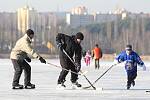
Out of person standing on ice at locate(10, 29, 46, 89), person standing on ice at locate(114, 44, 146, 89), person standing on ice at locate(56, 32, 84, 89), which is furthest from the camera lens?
person standing on ice at locate(114, 44, 146, 89)

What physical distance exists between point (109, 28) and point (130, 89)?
106 m

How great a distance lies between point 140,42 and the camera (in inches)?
3930

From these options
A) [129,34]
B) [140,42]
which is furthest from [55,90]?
[129,34]

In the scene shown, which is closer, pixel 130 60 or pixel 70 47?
pixel 70 47

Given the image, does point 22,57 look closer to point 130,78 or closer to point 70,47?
point 70,47

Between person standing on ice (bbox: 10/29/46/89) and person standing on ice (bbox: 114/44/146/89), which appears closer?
person standing on ice (bbox: 10/29/46/89)

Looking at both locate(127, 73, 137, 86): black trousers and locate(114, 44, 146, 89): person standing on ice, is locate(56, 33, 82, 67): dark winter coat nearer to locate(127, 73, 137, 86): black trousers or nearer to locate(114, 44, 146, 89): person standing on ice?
locate(114, 44, 146, 89): person standing on ice

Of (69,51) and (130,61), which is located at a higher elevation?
(69,51)

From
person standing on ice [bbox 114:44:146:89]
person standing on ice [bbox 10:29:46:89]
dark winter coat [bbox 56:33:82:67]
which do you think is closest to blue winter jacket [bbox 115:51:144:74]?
person standing on ice [bbox 114:44:146:89]

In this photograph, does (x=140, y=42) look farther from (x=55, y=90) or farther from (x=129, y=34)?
(x=55, y=90)

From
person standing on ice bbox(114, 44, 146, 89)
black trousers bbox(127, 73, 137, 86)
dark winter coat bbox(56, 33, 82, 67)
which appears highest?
dark winter coat bbox(56, 33, 82, 67)

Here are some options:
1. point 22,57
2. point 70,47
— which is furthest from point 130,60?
point 22,57

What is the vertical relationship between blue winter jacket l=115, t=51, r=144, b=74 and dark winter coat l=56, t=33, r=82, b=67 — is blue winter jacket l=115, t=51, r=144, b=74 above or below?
below

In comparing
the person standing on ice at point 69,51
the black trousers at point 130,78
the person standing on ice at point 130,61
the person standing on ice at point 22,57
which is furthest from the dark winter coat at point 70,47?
the black trousers at point 130,78
